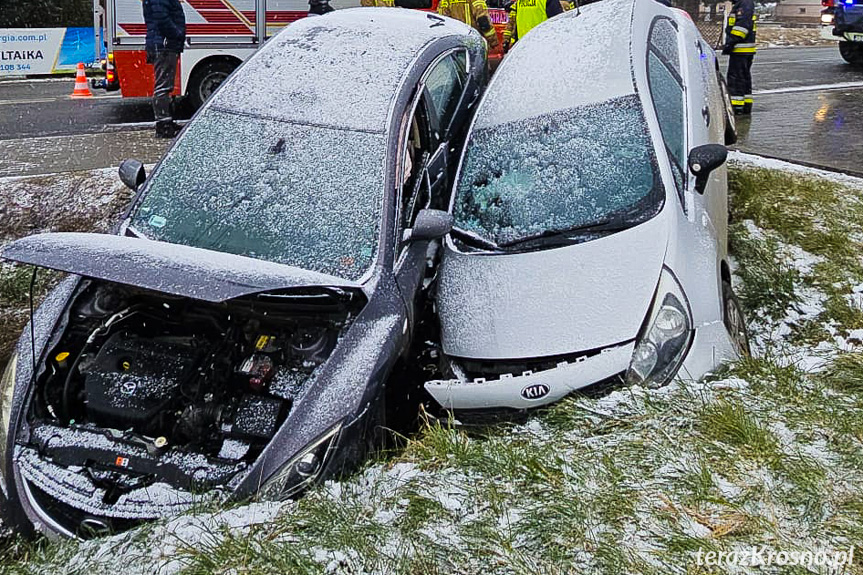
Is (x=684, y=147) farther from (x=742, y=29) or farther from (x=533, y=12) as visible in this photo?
(x=742, y=29)

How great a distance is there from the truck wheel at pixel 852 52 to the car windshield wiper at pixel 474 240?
13748 millimetres

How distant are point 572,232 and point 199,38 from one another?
826cm

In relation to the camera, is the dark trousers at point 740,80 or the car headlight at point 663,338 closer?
the car headlight at point 663,338

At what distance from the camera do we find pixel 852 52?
15.4 meters

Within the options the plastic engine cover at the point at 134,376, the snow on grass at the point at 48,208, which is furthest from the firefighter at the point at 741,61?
the plastic engine cover at the point at 134,376

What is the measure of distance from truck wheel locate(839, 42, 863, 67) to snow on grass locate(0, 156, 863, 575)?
1374cm

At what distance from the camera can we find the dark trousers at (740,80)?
34.0ft

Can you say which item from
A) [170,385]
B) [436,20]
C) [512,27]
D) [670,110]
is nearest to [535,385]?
[170,385]

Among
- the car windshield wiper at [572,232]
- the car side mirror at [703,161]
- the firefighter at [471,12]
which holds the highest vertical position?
the firefighter at [471,12]

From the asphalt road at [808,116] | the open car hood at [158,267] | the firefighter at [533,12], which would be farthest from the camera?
the firefighter at [533,12]

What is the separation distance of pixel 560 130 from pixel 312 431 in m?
2.41

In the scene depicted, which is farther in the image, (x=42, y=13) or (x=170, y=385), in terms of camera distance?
(x=42, y=13)

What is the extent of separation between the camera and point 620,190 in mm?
4297

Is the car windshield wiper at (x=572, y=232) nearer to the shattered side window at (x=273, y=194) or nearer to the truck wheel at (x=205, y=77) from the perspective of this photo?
the shattered side window at (x=273, y=194)
